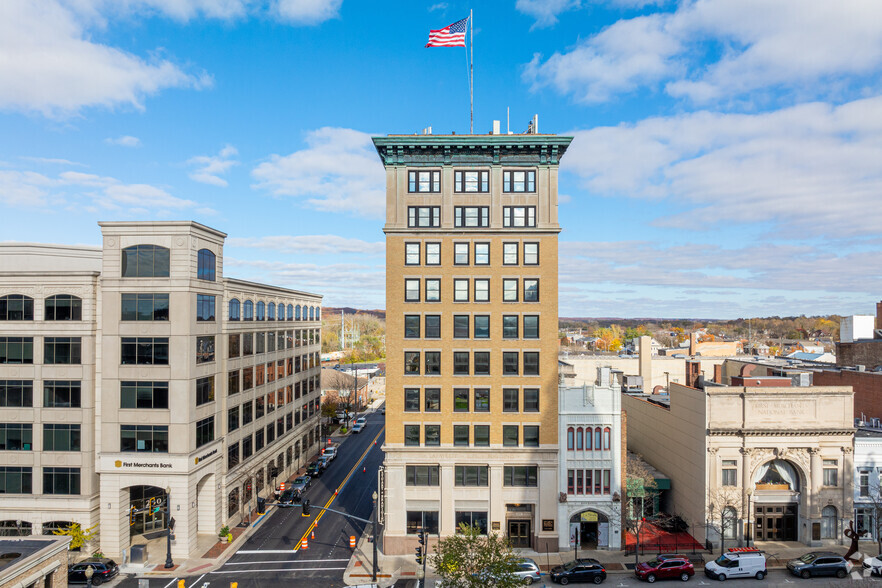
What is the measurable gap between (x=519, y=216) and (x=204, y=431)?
3121 cm

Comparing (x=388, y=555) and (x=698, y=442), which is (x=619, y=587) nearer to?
(x=698, y=442)

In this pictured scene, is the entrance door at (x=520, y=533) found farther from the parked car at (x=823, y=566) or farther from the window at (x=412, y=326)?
the parked car at (x=823, y=566)

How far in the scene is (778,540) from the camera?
1663 inches

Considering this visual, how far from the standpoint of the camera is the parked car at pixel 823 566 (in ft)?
119

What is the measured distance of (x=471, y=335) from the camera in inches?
1670

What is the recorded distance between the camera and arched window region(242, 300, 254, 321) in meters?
48.9

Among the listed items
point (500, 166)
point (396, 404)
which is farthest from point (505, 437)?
point (500, 166)

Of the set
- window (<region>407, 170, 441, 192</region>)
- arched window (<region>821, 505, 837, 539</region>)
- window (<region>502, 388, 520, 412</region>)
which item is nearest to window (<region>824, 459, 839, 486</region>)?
arched window (<region>821, 505, 837, 539</region>)

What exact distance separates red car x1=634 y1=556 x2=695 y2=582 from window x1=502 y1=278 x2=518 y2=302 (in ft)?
70.6

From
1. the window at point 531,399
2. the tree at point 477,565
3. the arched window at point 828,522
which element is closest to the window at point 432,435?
the window at point 531,399

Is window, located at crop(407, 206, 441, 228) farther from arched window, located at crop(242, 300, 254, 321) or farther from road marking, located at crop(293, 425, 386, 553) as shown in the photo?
road marking, located at crop(293, 425, 386, 553)

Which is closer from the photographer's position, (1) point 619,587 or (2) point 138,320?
(1) point 619,587

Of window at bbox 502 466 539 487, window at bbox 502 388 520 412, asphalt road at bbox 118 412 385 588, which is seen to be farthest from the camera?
window at bbox 502 388 520 412

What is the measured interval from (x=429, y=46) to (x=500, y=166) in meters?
10.8
